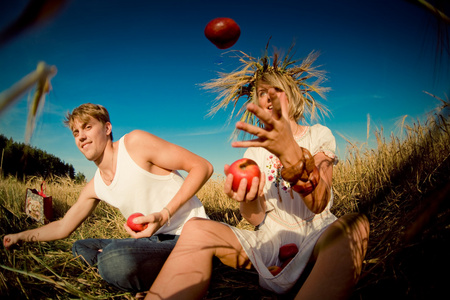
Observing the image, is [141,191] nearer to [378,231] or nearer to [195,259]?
[195,259]

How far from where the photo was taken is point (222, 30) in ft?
5.93

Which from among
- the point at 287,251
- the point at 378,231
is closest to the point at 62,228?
the point at 287,251

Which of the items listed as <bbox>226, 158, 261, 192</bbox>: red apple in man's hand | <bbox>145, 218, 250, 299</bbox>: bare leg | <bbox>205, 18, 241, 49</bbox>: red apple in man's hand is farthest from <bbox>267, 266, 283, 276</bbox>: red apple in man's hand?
<bbox>205, 18, 241, 49</bbox>: red apple in man's hand

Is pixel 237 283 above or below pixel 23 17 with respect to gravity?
below

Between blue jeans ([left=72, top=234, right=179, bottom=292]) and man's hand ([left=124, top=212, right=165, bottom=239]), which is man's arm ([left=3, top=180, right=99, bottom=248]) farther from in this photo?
man's hand ([left=124, top=212, right=165, bottom=239])

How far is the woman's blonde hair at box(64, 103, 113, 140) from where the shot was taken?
90.1 inches

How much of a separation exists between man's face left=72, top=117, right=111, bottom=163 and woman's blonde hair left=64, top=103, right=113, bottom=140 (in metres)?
0.03

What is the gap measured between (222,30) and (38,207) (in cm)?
352

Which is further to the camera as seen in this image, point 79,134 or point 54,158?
point 54,158

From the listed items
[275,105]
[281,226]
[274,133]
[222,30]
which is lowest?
[281,226]

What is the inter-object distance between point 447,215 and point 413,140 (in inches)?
61.3

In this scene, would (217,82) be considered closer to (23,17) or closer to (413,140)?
(413,140)

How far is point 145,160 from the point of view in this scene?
2.24 m

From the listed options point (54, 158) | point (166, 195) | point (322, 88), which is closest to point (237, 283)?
point (166, 195)
